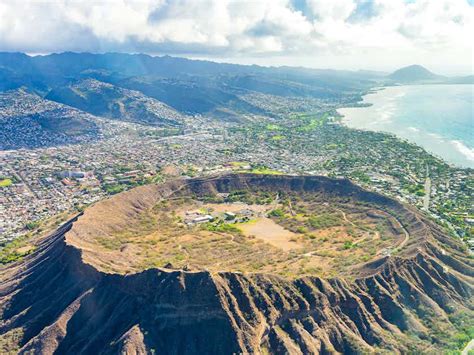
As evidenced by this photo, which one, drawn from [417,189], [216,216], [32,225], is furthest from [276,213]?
[32,225]

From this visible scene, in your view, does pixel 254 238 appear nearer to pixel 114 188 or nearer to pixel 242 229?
pixel 242 229

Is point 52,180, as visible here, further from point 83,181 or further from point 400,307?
point 400,307

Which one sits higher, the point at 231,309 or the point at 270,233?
the point at 231,309

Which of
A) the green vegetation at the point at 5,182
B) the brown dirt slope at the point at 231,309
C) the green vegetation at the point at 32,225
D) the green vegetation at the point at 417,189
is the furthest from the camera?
the green vegetation at the point at 5,182

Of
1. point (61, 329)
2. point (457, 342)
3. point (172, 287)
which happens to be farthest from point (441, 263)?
point (61, 329)

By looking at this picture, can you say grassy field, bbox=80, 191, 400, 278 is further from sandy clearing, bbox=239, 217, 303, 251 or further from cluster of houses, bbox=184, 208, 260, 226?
cluster of houses, bbox=184, 208, 260, 226

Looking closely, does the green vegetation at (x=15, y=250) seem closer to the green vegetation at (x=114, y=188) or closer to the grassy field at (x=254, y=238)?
the grassy field at (x=254, y=238)

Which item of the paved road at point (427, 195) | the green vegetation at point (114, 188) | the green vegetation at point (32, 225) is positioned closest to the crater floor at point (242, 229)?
the paved road at point (427, 195)

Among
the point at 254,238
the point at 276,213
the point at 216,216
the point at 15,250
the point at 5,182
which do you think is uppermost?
the point at 254,238

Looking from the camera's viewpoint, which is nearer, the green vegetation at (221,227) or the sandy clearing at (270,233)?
the sandy clearing at (270,233)
